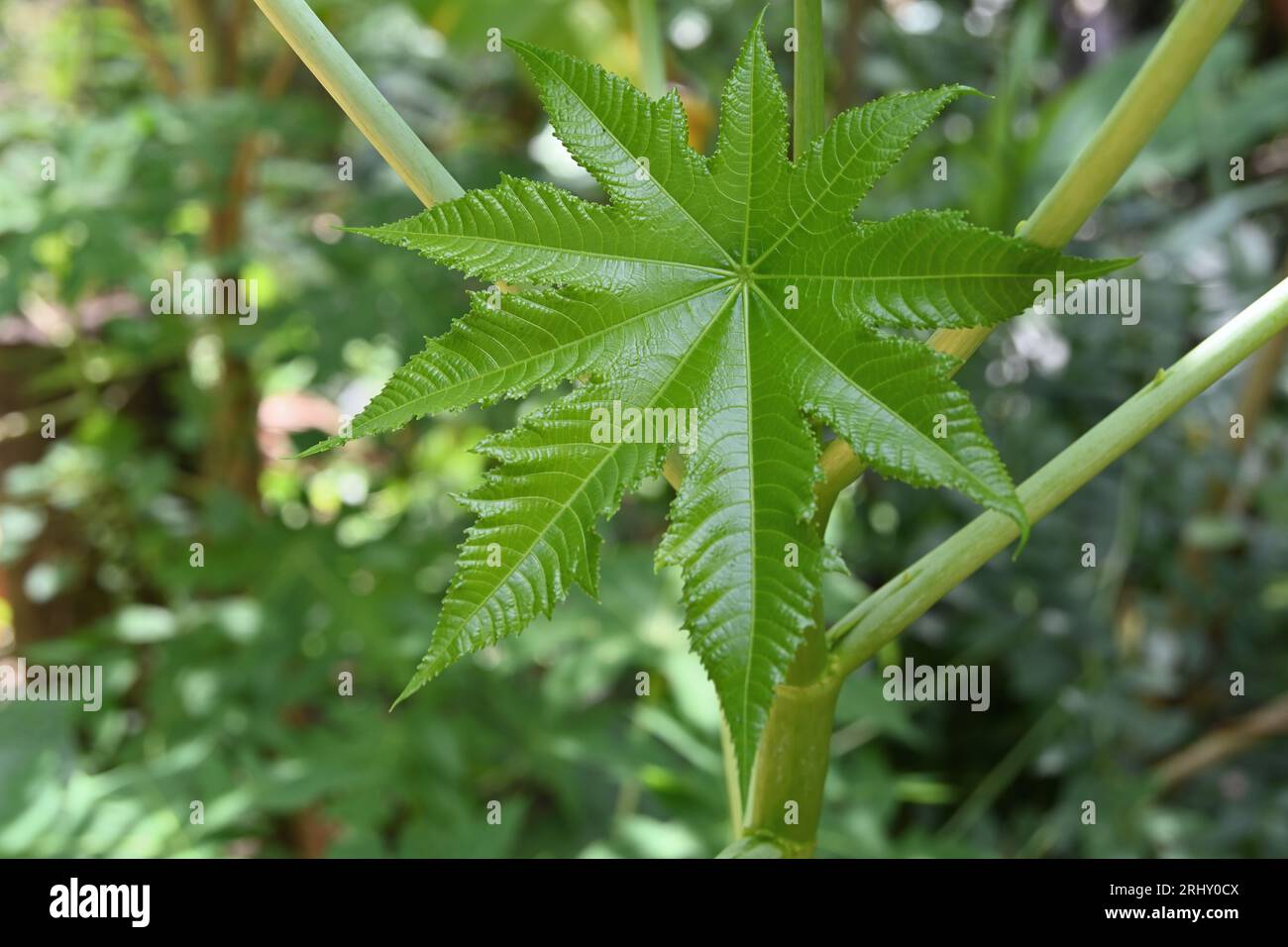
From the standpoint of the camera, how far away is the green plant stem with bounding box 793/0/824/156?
1.13 ft

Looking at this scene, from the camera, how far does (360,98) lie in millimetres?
357

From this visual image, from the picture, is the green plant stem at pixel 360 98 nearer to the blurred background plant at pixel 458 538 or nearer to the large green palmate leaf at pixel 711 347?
the large green palmate leaf at pixel 711 347

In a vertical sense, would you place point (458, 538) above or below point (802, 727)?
above

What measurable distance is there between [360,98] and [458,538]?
42.1 inches

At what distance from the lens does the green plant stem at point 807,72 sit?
0.34 m

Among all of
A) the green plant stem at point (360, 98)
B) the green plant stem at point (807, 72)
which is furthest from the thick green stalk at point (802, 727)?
the green plant stem at point (360, 98)

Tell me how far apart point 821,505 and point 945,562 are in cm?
5

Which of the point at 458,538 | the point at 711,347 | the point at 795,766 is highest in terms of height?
the point at 458,538

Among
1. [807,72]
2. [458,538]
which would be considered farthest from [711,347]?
[458,538]

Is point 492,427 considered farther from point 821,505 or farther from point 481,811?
point 821,505

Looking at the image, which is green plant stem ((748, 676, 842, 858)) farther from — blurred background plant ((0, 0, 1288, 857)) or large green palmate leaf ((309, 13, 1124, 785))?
blurred background plant ((0, 0, 1288, 857))

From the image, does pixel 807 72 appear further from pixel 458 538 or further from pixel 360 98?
pixel 458 538

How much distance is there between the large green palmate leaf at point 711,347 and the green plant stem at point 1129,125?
1.1 inches
